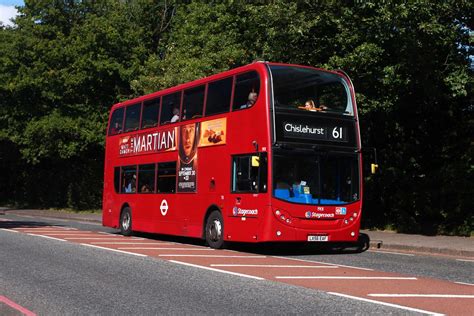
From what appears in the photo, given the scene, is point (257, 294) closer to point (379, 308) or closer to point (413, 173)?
point (379, 308)

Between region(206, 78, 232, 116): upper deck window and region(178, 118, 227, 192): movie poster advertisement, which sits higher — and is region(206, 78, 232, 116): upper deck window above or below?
above

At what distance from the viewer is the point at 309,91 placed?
542 inches

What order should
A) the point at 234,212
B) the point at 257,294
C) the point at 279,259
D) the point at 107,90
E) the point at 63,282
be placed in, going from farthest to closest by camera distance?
the point at 107,90 < the point at 234,212 < the point at 279,259 < the point at 63,282 < the point at 257,294

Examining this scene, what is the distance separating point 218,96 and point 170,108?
8.59ft

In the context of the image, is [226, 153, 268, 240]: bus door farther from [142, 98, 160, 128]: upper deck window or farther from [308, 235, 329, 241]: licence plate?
[142, 98, 160, 128]: upper deck window

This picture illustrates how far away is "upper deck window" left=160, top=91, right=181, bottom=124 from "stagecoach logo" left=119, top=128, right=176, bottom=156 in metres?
0.35

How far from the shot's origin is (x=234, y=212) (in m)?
14.0

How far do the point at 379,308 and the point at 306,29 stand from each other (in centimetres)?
1224

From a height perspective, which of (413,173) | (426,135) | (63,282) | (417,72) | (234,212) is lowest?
(63,282)

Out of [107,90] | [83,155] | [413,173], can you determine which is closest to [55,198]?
[83,155]

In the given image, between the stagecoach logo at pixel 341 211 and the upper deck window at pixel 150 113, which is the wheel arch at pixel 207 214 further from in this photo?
the upper deck window at pixel 150 113

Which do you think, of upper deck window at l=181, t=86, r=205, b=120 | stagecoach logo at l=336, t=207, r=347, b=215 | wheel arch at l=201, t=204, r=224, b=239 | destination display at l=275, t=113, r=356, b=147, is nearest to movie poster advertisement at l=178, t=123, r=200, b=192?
upper deck window at l=181, t=86, r=205, b=120

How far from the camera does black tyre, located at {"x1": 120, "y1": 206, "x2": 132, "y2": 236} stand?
19250 millimetres

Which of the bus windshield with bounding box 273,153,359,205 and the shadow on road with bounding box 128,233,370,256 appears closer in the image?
the bus windshield with bounding box 273,153,359,205
